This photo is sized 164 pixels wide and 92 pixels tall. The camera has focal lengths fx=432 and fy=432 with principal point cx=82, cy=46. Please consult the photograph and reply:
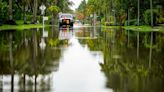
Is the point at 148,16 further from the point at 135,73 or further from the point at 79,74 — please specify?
Result: the point at 79,74

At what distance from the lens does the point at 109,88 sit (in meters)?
9.44

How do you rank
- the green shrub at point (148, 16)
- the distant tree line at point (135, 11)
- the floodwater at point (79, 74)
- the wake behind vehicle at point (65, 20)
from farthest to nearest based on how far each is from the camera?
the wake behind vehicle at point (65, 20) < the distant tree line at point (135, 11) < the green shrub at point (148, 16) < the floodwater at point (79, 74)

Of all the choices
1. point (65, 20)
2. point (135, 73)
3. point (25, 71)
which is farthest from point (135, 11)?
point (25, 71)

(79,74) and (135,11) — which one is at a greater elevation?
(135,11)

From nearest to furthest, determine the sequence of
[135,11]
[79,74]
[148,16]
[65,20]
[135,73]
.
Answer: [79,74] < [135,73] < [148,16] < [65,20] < [135,11]

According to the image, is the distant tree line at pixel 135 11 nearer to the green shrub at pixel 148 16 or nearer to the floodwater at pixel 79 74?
the green shrub at pixel 148 16

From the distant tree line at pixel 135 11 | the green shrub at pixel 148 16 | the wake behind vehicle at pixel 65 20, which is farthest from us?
the wake behind vehicle at pixel 65 20

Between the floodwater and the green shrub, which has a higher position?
the green shrub

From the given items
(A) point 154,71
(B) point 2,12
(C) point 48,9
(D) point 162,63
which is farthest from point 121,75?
(C) point 48,9

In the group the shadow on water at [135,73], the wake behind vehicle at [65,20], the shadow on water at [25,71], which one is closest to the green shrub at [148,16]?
the wake behind vehicle at [65,20]

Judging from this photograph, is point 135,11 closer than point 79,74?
No

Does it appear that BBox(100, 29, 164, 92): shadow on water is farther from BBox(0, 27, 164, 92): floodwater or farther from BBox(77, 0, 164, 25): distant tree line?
BBox(77, 0, 164, 25): distant tree line

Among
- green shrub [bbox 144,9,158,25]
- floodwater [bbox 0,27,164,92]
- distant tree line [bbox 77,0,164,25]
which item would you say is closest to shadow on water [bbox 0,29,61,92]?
floodwater [bbox 0,27,164,92]

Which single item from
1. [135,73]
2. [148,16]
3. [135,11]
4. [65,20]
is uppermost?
A: [135,11]
